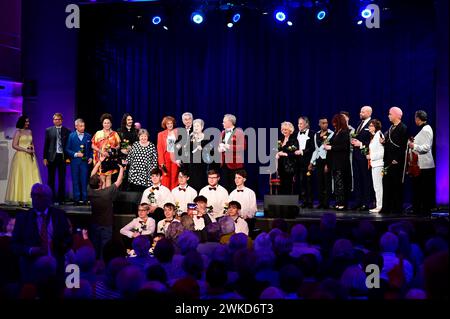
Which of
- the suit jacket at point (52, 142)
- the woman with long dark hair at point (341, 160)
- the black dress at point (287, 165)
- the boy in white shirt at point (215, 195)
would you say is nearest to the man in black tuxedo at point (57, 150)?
the suit jacket at point (52, 142)

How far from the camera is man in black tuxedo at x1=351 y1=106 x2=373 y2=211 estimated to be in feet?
33.1

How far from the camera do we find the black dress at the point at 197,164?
10.5 m

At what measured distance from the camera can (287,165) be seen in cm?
1058

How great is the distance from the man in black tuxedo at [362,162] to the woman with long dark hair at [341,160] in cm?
18

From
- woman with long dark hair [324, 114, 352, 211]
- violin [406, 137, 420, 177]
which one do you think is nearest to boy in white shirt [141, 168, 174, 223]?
woman with long dark hair [324, 114, 352, 211]

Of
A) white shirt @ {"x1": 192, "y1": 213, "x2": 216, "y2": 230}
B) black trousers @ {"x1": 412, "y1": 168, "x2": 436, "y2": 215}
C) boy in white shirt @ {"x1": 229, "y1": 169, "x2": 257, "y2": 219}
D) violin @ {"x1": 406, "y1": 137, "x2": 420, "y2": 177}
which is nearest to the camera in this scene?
white shirt @ {"x1": 192, "y1": 213, "x2": 216, "y2": 230}

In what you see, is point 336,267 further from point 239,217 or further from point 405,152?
point 405,152

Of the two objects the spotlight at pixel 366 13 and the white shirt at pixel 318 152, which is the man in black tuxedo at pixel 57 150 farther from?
the spotlight at pixel 366 13

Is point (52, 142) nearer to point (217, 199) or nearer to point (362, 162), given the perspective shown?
point (217, 199)

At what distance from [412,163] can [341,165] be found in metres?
1.02

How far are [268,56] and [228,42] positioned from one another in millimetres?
873

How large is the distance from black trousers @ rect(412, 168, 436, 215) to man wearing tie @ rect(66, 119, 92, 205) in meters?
5.22

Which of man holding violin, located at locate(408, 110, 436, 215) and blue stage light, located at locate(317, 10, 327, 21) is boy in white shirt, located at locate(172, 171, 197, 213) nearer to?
man holding violin, located at locate(408, 110, 436, 215)
